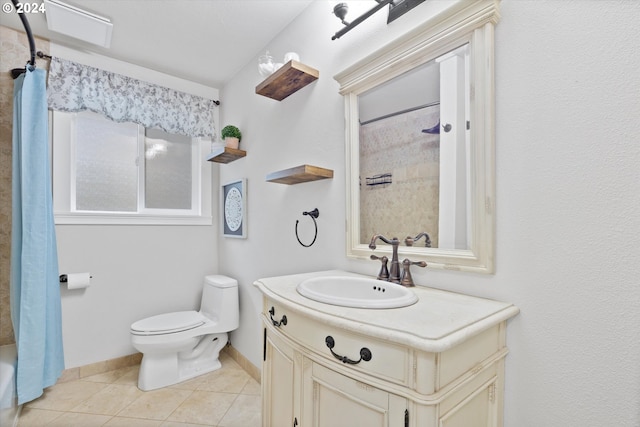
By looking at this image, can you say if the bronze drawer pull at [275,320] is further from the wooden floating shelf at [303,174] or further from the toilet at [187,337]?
the toilet at [187,337]

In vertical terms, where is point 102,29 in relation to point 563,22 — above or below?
above

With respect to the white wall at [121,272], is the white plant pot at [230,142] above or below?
above

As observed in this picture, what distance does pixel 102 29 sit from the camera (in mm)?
1904

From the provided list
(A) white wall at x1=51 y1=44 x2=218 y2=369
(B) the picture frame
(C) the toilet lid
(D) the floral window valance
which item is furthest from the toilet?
(D) the floral window valance

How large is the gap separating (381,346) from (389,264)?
0.55 meters

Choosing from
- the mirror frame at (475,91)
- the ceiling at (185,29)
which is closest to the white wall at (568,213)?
the mirror frame at (475,91)

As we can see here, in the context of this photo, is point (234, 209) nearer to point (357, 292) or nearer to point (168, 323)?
point (168, 323)

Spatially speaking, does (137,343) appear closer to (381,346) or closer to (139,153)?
(139,153)

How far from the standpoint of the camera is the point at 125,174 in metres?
2.43

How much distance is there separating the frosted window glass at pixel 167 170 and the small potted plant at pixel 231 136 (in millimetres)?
602

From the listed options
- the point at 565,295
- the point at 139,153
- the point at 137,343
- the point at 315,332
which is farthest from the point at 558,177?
the point at 139,153

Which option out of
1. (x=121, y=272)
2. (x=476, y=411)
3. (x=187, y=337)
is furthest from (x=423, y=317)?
(x=121, y=272)

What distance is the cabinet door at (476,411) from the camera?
728 millimetres

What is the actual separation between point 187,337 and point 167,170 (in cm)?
147
